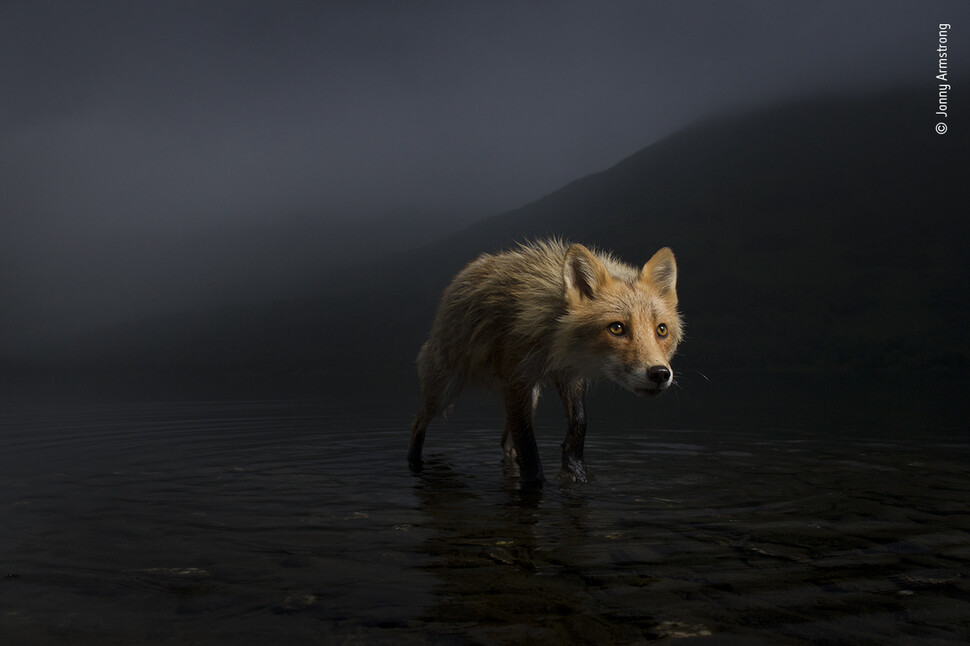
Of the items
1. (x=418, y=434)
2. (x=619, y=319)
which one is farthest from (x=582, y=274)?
(x=418, y=434)

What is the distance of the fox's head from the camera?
25.8 feet

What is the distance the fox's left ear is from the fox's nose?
5.66 feet

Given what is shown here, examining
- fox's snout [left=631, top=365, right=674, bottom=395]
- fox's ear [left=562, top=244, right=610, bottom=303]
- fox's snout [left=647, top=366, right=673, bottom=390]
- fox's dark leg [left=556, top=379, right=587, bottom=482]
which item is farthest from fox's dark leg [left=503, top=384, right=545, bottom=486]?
fox's snout [left=647, top=366, right=673, bottom=390]

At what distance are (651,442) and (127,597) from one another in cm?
1134

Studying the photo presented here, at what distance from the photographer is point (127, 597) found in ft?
16.5

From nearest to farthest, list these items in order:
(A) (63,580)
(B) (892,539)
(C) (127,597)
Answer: (C) (127,597), (A) (63,580), (B) (892,539)

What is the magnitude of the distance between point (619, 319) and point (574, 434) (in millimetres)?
2521

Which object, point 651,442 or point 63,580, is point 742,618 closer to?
point 63,580

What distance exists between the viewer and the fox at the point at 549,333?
8.09 meters

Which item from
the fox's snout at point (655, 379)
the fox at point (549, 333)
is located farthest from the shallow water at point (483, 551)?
the fox's snout at point (655, 379)

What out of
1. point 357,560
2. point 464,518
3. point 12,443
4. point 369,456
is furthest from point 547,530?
point 12,443

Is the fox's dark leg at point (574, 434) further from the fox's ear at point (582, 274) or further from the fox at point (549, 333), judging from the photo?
the fox's ear at point (582, 274)

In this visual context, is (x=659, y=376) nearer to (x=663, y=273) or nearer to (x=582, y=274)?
(x=582, y=274)

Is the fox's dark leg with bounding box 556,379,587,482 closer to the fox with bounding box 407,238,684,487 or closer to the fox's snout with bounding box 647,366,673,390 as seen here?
the fox with bounding box 407,238,684,487
